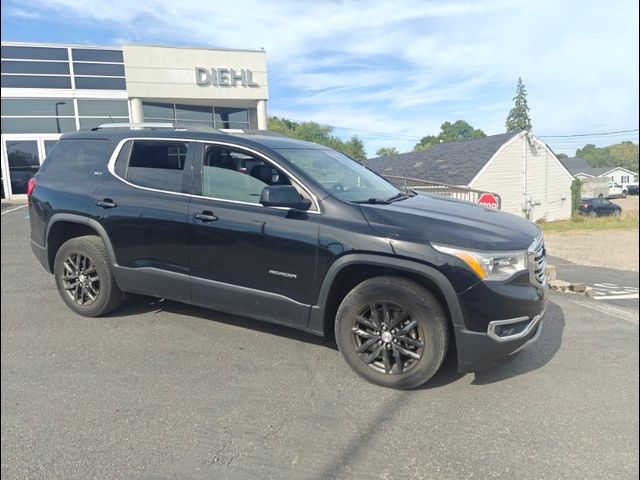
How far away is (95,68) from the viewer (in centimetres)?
2027

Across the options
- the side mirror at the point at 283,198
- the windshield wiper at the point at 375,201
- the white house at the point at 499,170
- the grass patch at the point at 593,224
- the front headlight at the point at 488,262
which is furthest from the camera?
the grass patch at the point at 593,224

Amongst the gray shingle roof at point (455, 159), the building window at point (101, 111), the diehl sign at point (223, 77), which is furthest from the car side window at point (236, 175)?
the building window at point (101, 111)

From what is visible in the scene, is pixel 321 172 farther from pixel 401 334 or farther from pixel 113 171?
pixel 113 171

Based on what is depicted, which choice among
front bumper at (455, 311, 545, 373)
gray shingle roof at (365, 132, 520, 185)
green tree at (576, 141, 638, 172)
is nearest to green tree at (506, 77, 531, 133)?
green tree at (576, 141, 638, 172)

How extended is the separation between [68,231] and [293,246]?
268 cm

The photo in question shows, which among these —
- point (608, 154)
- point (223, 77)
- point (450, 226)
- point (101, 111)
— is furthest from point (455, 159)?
point (450, 226)

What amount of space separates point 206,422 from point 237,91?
62.4 ft

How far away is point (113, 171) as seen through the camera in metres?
4.25

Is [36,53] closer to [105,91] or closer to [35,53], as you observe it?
[35,53]

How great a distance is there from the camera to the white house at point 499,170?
15062 mm

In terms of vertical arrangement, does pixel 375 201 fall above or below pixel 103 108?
below

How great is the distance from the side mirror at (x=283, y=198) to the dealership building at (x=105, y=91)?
16963 mm

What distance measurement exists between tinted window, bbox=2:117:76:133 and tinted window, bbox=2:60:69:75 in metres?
2.10

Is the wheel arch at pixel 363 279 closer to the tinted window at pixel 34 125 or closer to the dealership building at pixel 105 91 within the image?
the dealership building at pixel 105 91
